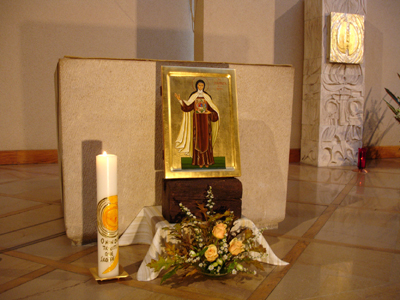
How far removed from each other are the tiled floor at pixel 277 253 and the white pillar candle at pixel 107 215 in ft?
0.26

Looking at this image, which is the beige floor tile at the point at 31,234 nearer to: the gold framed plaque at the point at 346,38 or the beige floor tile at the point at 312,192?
the beige floor tile at the point at 312,192

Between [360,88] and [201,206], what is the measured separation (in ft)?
14.8

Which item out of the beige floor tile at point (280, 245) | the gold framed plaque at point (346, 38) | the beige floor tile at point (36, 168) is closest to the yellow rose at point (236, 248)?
the beige floor tile at point (280, 245)

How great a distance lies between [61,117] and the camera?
1.78m

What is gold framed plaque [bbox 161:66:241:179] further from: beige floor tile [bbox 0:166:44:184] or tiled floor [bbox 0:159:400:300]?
beige floor tile [bbox 0:166:44:184]

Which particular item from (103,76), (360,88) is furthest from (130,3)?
(103,76)

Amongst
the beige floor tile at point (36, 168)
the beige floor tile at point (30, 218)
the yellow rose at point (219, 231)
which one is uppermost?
the yellow rose at point (219, 231)

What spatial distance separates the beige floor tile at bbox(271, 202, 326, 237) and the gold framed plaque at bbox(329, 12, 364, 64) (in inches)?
121

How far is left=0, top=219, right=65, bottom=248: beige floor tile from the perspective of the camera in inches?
76.5

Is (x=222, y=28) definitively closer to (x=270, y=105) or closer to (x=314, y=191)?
(x=314, y=191)

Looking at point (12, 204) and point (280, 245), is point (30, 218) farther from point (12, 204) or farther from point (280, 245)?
point (280, 245)

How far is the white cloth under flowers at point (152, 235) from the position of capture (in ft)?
5.12

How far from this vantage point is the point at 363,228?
2.27 metres

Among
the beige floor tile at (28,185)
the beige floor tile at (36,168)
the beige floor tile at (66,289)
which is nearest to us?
the beige floor tile at (66,289)
